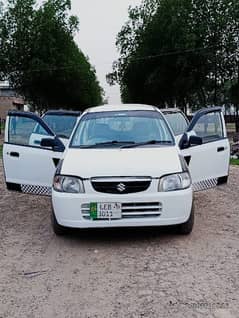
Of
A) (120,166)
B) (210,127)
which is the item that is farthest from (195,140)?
(120,166)

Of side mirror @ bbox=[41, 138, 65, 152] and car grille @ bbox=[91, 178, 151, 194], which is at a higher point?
side mirror @ bbox=[41, 138, 65, 152]

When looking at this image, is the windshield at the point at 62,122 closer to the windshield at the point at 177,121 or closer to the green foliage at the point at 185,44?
the windshield at the point at 177,121

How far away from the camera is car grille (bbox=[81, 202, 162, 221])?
5602mm

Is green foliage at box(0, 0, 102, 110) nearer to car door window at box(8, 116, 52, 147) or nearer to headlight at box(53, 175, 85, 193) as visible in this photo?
car door window at box(8, 116, 52, 147)

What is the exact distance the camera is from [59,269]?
4.98 m

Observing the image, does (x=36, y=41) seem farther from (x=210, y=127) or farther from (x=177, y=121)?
(x=210, y=127)

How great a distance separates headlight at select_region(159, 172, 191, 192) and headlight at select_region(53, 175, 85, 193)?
A: 3.14 ft

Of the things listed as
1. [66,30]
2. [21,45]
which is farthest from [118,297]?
[66,30]

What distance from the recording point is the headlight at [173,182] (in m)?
5.67

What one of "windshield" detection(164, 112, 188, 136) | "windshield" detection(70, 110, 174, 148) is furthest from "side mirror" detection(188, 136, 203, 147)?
"windshield" detection(164, 112, 188, 136)

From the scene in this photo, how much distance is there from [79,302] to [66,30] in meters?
36.9

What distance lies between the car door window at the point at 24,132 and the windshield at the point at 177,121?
343 cm

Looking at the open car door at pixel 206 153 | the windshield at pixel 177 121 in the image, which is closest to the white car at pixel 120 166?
the open car door at pixel 206 153

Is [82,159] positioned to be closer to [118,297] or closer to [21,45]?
[118,297]
